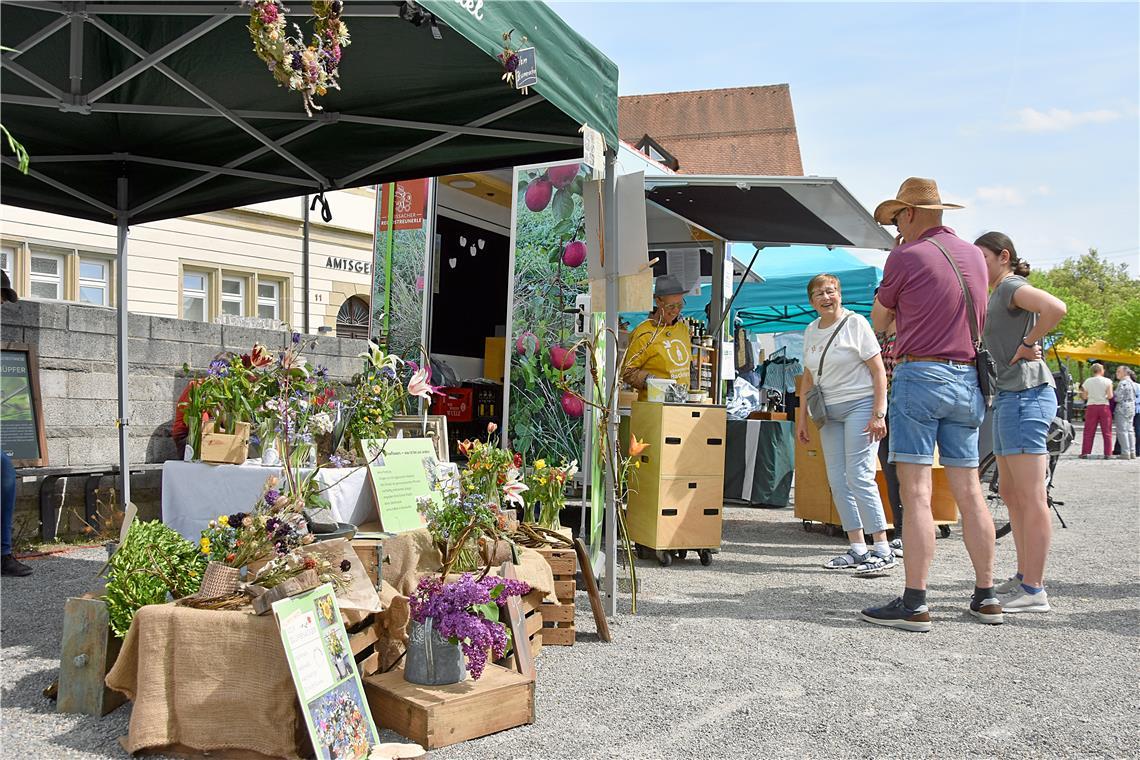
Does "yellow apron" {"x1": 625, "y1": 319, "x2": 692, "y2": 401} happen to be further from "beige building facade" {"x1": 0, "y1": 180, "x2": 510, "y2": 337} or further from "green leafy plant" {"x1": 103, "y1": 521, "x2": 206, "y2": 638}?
"beige building facade" {"x1": 0, "y1": 180, "x2": 510, "y2": 337}

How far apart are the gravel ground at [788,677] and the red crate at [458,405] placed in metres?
2.52

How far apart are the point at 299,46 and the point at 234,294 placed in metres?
16.3

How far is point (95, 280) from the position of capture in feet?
52.1

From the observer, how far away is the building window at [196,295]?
675 inches

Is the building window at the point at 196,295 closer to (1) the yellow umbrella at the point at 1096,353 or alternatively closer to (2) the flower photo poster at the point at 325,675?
(2) the flower photo poster at the point at 325,675

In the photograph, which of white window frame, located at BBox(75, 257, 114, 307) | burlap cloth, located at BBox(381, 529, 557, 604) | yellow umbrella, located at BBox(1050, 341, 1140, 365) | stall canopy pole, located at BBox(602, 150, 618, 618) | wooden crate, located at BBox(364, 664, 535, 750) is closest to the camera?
wooden crate, located at BBox(364, 664, 535, 750)

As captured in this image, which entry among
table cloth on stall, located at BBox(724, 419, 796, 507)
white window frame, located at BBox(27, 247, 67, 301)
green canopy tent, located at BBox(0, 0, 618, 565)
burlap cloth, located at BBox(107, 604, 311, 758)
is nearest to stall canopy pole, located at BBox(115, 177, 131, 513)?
green canopy tent, located at BBox(0, 0, 618, 565)

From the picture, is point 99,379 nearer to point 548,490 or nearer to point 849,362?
point 548,490

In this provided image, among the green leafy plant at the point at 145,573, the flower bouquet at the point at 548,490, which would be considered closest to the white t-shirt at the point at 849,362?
the flower bouquet at the point at 548,490

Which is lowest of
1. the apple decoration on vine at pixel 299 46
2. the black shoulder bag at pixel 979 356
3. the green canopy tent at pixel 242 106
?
the black shoulder bag at pixel 979 356

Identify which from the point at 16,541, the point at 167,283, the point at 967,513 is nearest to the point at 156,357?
the point at 16,541

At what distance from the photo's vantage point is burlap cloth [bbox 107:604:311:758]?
8.40 ft

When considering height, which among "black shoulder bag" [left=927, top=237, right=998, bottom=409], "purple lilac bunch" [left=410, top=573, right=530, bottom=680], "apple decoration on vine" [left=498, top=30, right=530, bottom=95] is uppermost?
"apple decoration on vine" [left=498, top=30, right=530, bottom=95]

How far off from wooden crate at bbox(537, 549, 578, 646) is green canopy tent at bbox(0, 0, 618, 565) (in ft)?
6.05
